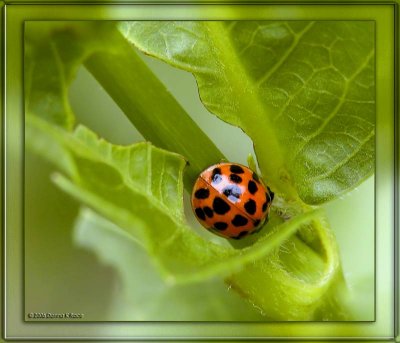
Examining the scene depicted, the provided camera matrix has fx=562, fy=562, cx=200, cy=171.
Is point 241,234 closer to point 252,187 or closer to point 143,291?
point 252,187

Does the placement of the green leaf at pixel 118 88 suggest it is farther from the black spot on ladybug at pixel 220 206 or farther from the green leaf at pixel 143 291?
the green leaf at pixel 143 291

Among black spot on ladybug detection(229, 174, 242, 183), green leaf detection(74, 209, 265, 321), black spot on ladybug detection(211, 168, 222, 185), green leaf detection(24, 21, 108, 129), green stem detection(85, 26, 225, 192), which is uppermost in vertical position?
green leaf detection(24, 21, 108, 129)

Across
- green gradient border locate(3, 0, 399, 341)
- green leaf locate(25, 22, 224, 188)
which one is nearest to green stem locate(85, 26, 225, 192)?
green leaf locate(25, 22, 224, 188)

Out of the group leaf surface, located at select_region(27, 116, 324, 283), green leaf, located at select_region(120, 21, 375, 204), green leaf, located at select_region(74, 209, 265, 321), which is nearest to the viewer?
leaf surface, located at select_region(27, 116, 324, 283)

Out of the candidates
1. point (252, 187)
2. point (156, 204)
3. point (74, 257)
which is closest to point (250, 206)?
point (252, 187)

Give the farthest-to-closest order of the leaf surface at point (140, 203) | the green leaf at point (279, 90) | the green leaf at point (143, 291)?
the green leaf at point (143, 291)
the green leaf at point (279, 90)
the leaf surface at point (140, 203)

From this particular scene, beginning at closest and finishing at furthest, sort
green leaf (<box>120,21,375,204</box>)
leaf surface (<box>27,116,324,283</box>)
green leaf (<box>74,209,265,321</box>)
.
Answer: leaf surface (<box>27,116,324,283</box>) < green leaf (<box>120,21,375,204</box>) < green leaf (<box>74,209,265,321</box>)

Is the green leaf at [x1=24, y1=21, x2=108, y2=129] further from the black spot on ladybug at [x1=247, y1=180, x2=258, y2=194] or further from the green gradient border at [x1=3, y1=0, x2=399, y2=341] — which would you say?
the black spot on ladybug at [x1=247, y1=180, x2=258, y2=194]

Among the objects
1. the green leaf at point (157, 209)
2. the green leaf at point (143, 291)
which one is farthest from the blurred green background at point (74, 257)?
the green leaf at point (157, 209)
